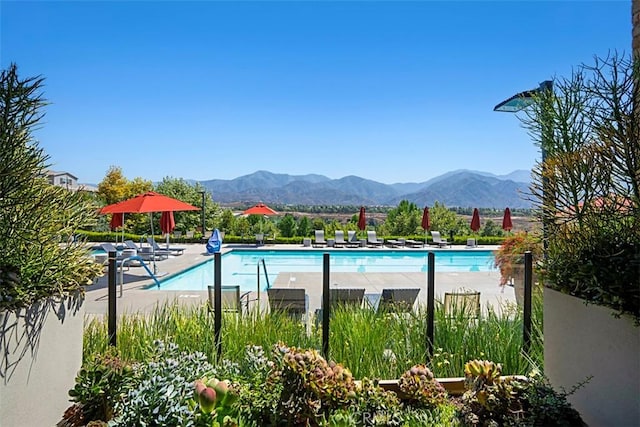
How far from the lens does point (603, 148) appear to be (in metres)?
2.52

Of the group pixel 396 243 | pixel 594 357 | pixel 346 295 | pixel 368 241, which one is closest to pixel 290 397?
pixel 594 357

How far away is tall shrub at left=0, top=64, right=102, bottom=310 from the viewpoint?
91.0 inches

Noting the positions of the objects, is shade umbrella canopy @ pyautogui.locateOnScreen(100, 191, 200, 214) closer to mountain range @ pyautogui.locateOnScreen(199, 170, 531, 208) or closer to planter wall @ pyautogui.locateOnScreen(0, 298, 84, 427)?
planter wall @ pyautogui.locateOnScreen(0, 298, 84, 427)

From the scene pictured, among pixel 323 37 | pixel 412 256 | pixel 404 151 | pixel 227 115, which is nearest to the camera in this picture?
pixel 323 37

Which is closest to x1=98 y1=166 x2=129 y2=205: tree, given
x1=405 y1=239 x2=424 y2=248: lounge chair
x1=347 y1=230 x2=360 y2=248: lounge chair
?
x1=347 y1=230 x2=360 y2=248: lounge chair

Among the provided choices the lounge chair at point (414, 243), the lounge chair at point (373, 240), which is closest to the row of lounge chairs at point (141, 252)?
the lounge chair at point (373, 240)

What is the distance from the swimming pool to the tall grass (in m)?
8.46

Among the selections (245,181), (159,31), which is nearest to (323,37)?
(159,31)

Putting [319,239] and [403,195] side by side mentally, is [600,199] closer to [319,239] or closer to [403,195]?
[319,239]

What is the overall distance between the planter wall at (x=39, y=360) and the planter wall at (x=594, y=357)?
10.9ft

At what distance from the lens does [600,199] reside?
2609 mm

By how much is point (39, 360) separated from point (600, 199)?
146 inches

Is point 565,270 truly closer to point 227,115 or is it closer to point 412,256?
point 412,256

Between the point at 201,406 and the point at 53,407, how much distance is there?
3.49 ft
